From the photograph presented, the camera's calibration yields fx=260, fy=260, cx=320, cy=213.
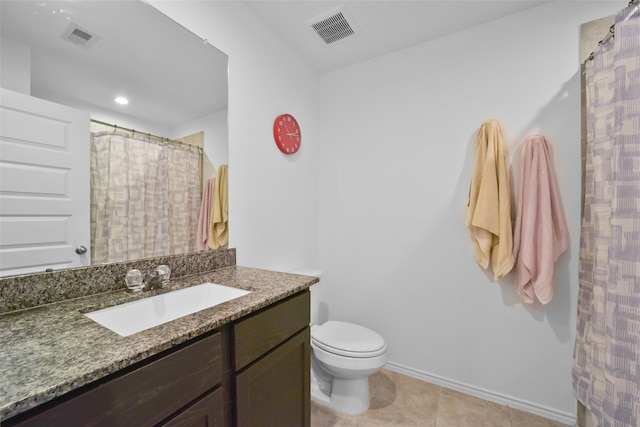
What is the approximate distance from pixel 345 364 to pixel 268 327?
0.78 m

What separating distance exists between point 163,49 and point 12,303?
1.14 metres

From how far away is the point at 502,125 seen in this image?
1.67 meters

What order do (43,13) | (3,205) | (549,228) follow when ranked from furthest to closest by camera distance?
1. (549,228)
2. (43,13)
3. (3,205)

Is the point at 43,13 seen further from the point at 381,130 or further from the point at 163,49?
the point at 381,130

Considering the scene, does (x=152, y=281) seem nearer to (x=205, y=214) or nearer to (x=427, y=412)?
(x=205, y=214)

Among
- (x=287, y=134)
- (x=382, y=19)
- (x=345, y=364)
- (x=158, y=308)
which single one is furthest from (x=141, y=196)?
(x=382, y=19)

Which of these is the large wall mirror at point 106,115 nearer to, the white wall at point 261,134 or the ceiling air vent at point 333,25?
the white wall at point 261,134

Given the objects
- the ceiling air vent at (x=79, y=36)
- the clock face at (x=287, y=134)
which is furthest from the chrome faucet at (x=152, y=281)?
the clock face at (x=287, y=134)

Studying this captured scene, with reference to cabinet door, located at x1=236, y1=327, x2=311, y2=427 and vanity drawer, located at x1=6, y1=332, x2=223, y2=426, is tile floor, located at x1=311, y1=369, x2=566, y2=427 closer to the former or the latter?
cabinet door, located at x1=236, y1=327, x2=311, y2=427

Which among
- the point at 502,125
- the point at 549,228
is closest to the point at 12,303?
the point at 549,228

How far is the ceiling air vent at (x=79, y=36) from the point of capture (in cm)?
93

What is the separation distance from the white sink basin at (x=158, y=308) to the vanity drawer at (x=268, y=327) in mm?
154

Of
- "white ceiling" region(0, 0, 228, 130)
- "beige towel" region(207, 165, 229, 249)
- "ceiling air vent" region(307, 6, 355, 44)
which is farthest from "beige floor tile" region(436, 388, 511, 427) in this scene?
"ceiling air vent" region(307, 6, 355, 44)

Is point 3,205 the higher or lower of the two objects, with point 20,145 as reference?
lower
